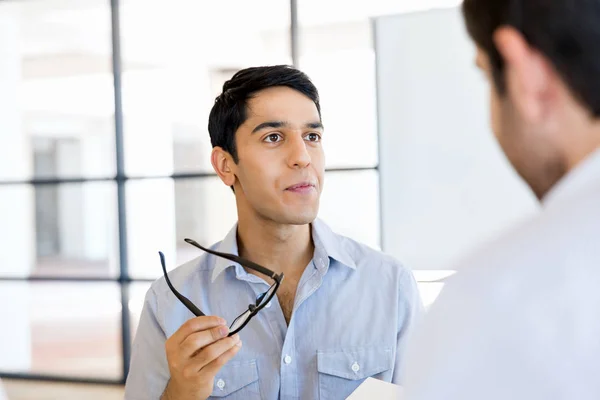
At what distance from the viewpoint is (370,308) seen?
161 centimetres

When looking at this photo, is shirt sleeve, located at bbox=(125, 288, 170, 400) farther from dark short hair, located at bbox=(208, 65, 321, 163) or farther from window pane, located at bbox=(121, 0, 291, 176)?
window pane, located at bbox=(121, 0, 291, 176)

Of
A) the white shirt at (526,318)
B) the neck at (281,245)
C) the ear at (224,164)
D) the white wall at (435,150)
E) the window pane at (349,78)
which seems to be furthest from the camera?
the window pane at (349,78)

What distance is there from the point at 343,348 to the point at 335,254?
223 millimetres

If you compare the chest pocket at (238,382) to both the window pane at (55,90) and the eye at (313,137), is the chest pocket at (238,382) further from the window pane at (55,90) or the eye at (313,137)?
the window pane at (55,90)

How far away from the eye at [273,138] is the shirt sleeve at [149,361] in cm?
46

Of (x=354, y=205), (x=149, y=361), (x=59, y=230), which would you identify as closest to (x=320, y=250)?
(x=149, y=361)

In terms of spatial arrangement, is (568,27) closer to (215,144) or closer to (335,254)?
(335,254)

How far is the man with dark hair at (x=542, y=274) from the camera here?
45cm

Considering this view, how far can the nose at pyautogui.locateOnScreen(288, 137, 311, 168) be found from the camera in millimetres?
1626

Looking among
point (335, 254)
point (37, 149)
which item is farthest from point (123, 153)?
point (335, 254)

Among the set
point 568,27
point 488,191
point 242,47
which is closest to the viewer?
point 568,27

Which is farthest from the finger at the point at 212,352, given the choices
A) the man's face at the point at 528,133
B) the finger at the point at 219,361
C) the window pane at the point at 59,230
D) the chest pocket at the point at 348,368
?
the window pane at the point at 59,230

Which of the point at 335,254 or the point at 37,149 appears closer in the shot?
the point at 335,254

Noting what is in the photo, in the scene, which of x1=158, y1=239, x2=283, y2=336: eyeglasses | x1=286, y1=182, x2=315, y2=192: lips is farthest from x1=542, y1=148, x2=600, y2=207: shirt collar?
x1=286, y1=182, x2=315, y2=192: lips
